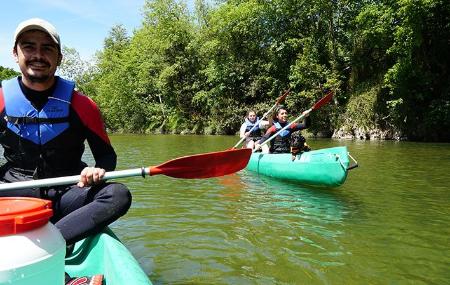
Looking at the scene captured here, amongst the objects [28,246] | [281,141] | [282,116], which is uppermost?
[282,116]

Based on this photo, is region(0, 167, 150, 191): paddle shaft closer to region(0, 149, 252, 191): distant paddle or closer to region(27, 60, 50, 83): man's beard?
region(0, 149, 252, 191): distant paddle

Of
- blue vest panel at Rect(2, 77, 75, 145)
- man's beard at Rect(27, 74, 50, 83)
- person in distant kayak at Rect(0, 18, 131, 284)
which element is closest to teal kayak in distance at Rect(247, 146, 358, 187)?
person in distant kayak at Rect(0, 18, 131, 284)

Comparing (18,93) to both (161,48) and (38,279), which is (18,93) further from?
(161,48)

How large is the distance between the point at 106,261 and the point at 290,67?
2317cm

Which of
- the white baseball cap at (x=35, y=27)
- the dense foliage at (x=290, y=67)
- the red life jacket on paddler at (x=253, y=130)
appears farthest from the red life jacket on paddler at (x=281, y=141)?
the dense foliage at (x=290, y=67)

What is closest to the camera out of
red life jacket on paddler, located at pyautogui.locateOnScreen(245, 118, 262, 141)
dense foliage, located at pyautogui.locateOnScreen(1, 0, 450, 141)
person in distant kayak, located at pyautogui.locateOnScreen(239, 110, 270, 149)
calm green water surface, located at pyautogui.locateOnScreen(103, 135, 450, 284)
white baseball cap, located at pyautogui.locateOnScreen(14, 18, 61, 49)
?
white baseball cap, located at pyautogui.locateOnScreen(14, 18, 61, 49)

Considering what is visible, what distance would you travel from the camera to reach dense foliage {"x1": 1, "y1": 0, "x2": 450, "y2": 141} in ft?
58.5

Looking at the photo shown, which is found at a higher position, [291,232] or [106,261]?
[106,261]

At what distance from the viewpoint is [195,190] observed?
6.84m

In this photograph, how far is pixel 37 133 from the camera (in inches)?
98.2

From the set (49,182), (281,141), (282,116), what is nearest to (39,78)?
(49,182)

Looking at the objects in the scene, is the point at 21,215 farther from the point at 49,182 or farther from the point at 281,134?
the point at 281,134

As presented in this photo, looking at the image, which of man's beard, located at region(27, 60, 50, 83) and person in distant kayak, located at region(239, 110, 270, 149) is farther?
person in distant kayak, located at region(239, 110, 270, 149)

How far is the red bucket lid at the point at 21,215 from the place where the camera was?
1.26 m
